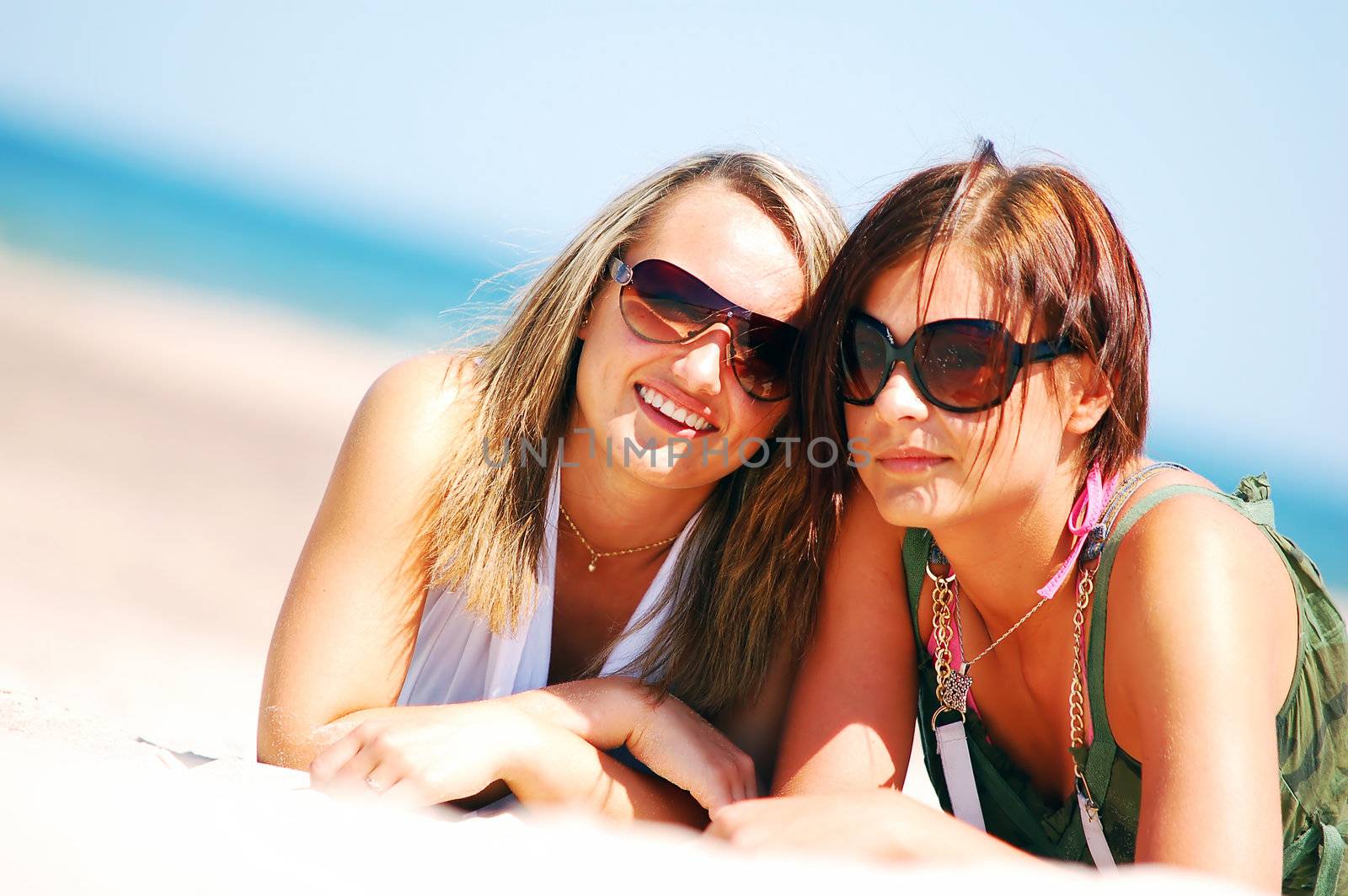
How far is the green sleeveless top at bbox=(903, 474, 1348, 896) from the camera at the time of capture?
2.63m

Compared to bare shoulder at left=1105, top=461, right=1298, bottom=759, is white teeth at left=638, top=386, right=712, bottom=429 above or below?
above

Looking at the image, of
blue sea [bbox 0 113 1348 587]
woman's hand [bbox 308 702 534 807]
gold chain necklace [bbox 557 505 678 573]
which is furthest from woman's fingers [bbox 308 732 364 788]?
blue sea [bbox 0 113 1348 587]

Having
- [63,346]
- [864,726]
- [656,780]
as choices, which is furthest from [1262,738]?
[63,346]

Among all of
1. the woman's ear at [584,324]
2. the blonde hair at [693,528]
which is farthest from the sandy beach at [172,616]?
the woman's ear at [584,324]

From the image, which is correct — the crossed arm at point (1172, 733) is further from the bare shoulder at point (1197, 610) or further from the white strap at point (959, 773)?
the white strap at point (959, 773)

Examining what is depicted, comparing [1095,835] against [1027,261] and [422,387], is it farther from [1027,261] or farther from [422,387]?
[422,387]

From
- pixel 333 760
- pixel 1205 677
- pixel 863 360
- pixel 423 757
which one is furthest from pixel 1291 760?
pixel 333 760

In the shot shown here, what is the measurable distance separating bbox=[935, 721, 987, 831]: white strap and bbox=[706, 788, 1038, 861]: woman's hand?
31.7 inches

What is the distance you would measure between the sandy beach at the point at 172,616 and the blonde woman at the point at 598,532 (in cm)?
28

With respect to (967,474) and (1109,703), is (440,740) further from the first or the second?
(1109,703)

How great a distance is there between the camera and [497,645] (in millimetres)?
3264

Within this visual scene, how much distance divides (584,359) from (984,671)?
4.48 feet

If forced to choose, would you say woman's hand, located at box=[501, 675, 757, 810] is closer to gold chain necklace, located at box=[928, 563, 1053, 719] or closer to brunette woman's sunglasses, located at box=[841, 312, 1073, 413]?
gold chain necklace, located at box=[928, 563, 1053, 719]

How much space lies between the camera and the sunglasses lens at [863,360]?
2.60 metres
